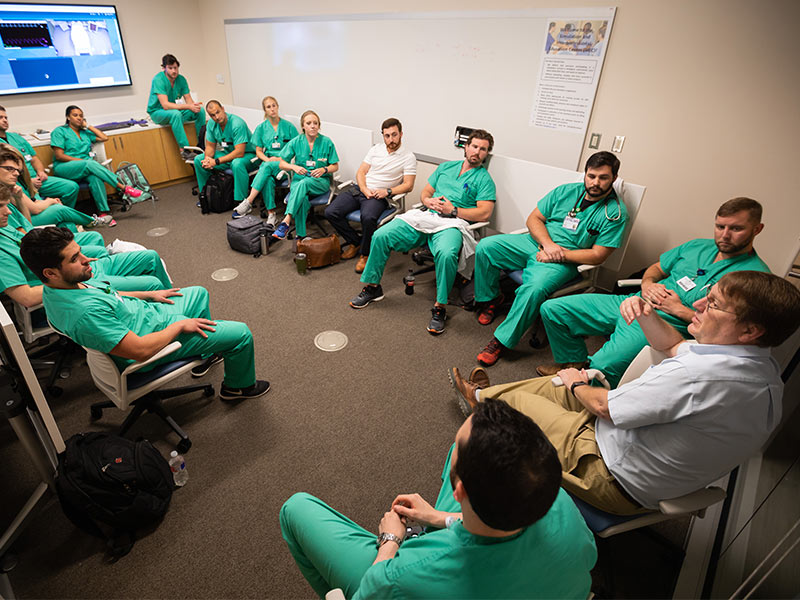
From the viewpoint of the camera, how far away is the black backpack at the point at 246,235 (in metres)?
4.12

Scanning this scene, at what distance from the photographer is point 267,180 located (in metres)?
4.64

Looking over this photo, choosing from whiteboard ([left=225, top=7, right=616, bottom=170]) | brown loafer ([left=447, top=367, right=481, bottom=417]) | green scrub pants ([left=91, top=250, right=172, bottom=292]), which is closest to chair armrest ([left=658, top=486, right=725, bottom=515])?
brown loafer ([left=447, top=367, right=481, bottom=417])

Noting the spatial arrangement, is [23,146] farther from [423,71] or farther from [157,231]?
[423,71]

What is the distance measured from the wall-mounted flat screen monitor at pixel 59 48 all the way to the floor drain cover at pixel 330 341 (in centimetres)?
510

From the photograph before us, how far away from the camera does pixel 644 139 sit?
119 inches

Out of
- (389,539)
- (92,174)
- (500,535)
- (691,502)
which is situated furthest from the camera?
(92,174)

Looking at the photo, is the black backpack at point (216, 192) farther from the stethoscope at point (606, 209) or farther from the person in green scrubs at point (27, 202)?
the stethoscope at point (606, 209)

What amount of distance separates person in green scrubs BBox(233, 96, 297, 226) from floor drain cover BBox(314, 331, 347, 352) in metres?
1.98

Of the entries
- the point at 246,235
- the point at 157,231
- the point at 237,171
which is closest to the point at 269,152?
the point at 237,171

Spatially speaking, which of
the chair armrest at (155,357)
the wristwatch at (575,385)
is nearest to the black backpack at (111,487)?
the chair armrest at (155,357)

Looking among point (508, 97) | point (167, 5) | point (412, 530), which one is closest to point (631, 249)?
point (508, 97)

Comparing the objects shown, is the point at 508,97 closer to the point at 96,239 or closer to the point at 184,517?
the point at 96,239

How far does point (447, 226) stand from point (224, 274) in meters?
2.03

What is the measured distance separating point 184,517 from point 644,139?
3.59 m
